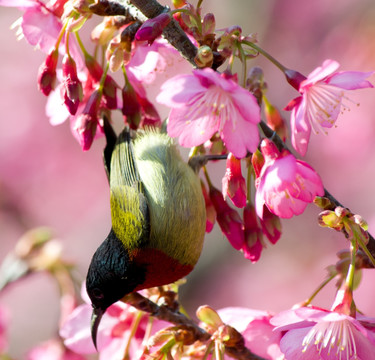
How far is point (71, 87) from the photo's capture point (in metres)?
2.09

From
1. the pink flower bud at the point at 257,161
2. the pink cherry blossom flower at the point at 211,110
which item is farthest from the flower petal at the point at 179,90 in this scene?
the pink flower bud at the point at 257,161

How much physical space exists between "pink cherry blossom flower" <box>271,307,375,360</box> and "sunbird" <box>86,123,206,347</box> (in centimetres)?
75

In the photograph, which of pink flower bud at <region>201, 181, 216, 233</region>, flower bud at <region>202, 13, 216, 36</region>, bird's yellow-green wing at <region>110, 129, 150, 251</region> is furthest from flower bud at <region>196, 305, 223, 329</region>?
flower bud at <region>202, 13, 216, 36</region>

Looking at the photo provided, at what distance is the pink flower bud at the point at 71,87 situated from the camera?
2.09m

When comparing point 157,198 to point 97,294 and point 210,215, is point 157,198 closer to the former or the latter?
point 210,215

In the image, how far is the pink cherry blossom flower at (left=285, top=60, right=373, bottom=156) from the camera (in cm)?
182

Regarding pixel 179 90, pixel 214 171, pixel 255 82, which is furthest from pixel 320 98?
pixel 214 171

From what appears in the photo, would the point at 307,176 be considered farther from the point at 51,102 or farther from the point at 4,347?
the point at 4,347

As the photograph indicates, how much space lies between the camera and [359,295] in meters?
5.79

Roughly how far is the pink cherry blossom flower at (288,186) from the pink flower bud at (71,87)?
2.14 ft

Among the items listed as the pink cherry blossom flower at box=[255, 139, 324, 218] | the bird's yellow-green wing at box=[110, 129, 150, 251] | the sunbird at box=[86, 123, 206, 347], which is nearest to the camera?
the pink cherry blossom flower at box=[255, 139, 324, 218]

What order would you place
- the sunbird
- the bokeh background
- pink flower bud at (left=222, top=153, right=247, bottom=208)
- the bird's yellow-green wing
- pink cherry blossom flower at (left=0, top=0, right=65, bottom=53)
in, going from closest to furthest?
pink flower bud at (left=222, top=153, right=247, bottom=208), pink cherry blossom flower at (left=0, top=0, right=65, bottom=53), the sunbird, the bird's yellow-green wing, the bokeh background

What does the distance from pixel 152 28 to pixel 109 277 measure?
113 cm

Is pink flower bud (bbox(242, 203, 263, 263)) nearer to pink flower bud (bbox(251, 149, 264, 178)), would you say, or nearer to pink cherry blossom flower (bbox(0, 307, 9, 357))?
pink flower bud (bbox(251, 149, 264, 178))
